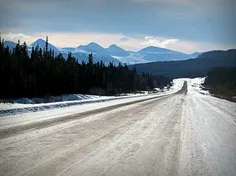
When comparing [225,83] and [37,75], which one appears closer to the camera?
[37,75]

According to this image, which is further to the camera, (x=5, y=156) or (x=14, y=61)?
(x=14, y=61)

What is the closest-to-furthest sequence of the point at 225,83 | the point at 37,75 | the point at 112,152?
the point at 112,152, the point at 37,75, the point at 225,83

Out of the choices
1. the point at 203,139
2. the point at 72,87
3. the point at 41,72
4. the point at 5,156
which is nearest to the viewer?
the point at 5,156

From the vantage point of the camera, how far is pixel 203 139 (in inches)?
307

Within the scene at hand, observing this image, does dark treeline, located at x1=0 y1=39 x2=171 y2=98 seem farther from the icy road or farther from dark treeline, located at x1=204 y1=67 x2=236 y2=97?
dark treeline, located at x1=204 y1=67 x2=236 y2=97

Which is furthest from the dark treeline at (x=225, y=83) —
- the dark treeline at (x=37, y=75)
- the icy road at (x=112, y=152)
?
the icy road at (x=112, y=152)

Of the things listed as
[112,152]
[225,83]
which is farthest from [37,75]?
[225,83]

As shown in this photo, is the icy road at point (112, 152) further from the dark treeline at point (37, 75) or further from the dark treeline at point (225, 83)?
the dark treeline at point (225, 83)

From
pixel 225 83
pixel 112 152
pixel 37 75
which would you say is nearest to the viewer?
pixel 112 152

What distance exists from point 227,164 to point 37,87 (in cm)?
3589

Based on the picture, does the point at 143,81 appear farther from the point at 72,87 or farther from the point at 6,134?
the point at 6,134

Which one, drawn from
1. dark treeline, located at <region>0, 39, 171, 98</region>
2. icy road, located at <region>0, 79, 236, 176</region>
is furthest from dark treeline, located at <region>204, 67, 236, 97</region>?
icy road, located at <region>0, 79, 236, 176</region>

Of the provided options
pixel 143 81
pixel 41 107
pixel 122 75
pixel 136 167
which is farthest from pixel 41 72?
A: pixel 143 81

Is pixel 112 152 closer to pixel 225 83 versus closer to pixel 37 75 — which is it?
pixel 37 75
